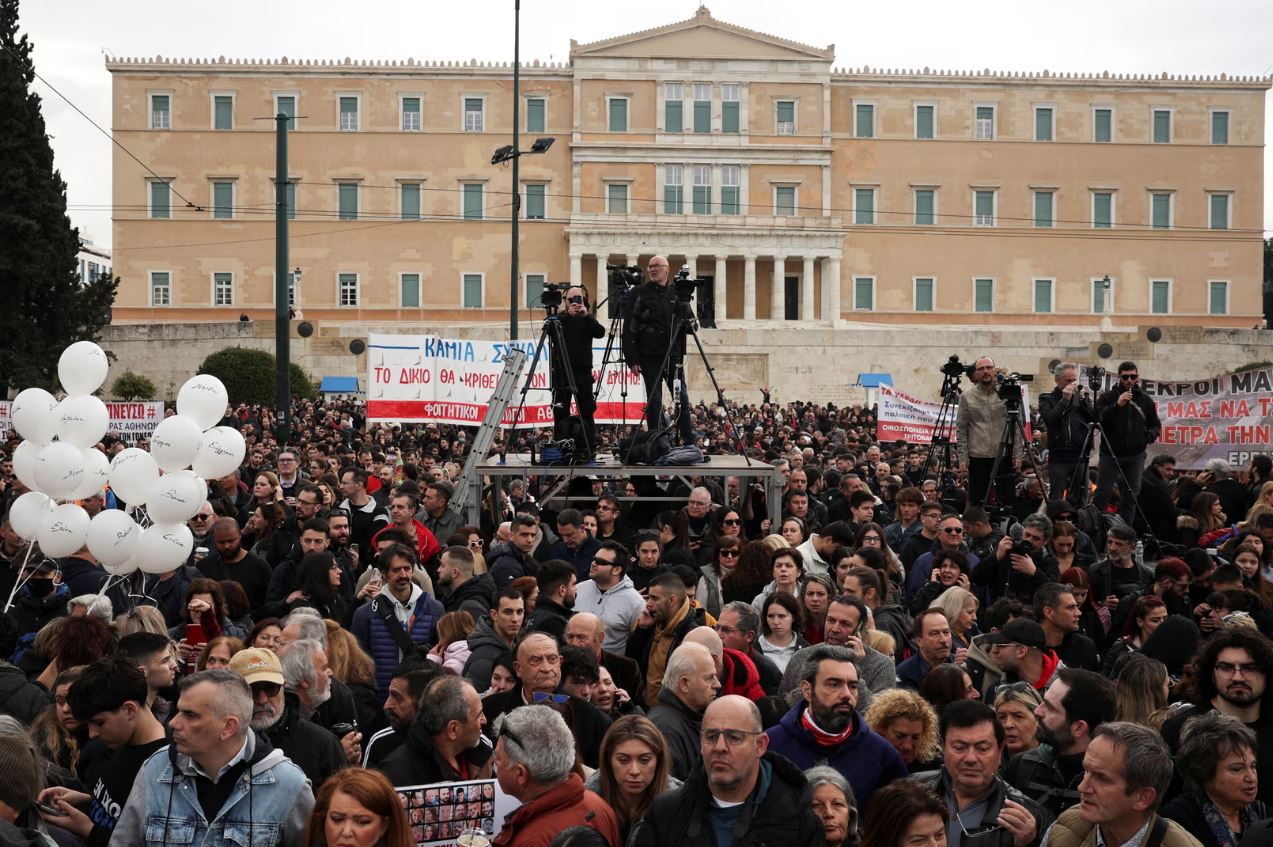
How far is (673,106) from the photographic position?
6000 cm

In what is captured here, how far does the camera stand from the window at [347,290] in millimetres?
59594

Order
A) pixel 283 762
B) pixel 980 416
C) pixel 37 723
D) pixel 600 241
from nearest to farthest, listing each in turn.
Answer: pixel 283 762 < pixel 37 723 < pixel 980 416 < pixel 600 241

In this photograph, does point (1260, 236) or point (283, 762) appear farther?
point (1260, 236)

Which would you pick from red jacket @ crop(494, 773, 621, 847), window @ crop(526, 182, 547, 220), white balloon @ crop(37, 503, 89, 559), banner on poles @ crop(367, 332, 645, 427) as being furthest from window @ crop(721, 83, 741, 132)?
red jacket @ crop(494, 773, 621, 847)

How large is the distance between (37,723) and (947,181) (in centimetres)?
5808

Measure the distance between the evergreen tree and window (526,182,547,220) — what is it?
26.4 metres

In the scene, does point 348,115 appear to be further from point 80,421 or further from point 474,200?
point 80,421

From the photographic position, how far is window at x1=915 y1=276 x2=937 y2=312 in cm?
6091

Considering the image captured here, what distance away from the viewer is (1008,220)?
6144 centimetres

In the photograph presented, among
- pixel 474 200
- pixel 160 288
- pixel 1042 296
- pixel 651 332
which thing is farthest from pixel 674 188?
pixel 651 332

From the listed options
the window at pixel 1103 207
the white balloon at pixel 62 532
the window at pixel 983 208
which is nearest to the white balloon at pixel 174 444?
the white balloon at pixel 62 532

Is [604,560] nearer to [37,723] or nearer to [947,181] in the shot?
[37,723]

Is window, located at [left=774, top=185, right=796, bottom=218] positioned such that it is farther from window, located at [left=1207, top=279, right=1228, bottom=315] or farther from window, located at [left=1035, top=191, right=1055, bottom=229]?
window, located at [left=1207, top=279, right=1228, bottom=315]

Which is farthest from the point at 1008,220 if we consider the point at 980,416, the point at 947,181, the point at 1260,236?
the point at 980,416
